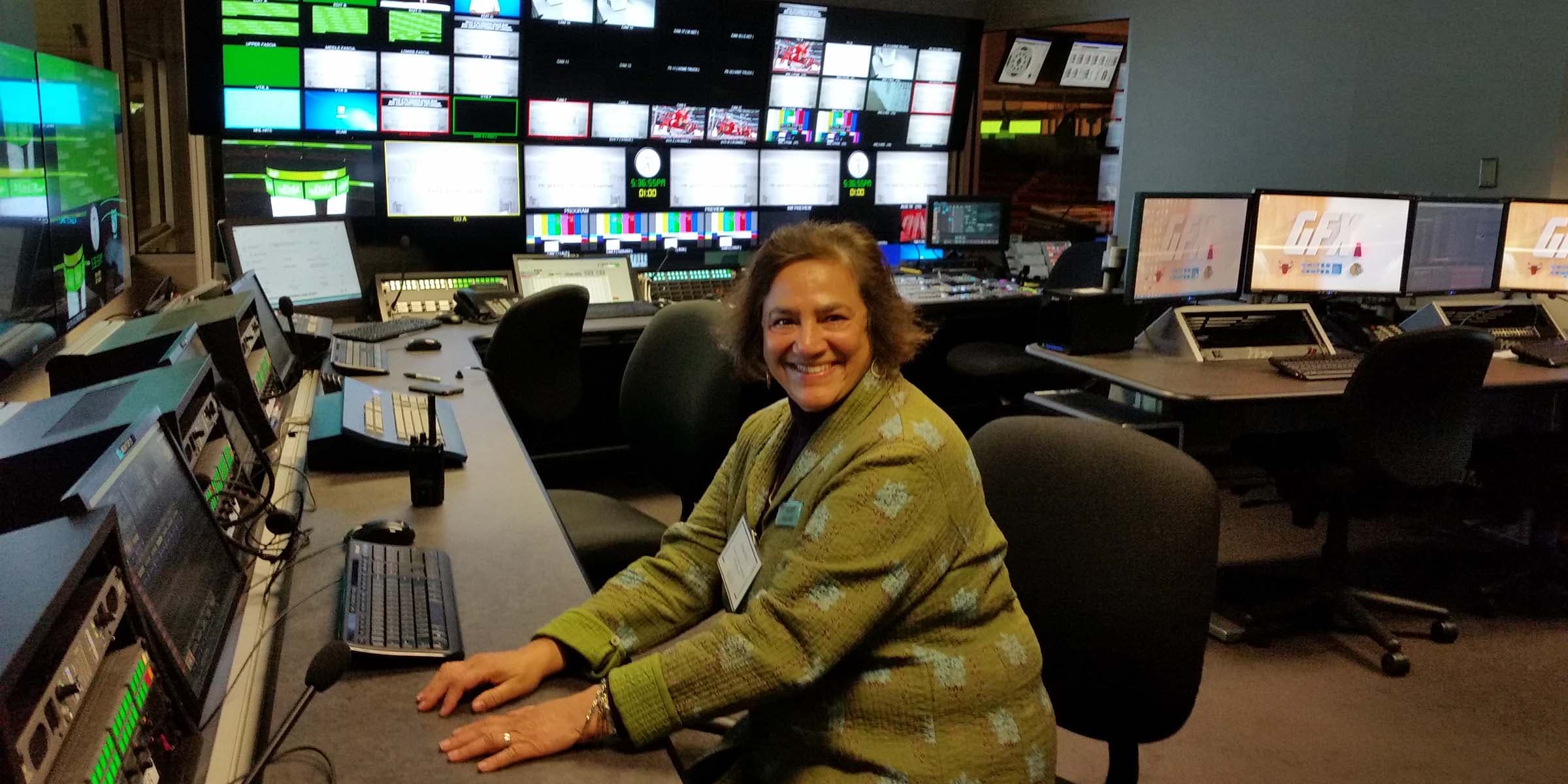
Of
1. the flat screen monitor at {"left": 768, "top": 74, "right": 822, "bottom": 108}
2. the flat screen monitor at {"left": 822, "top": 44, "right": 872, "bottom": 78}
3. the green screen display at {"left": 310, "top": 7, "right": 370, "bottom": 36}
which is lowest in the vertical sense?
the flat screen monitor at {"left": 768, "top": 74, "right": 822, "bottom": 108}

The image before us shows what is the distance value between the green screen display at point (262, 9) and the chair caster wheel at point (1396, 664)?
158 inches

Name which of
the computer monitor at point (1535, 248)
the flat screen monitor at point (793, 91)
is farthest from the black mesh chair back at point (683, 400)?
the computer monitor at point (1535, 248)

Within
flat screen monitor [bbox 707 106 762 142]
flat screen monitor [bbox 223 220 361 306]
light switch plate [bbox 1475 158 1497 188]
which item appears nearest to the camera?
flat screen monitor [bbox 223 220 361 306]

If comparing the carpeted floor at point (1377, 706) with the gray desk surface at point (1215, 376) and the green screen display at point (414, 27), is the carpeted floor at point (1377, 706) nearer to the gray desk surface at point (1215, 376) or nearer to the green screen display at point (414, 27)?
the gray desk surface at point (1215, 376)

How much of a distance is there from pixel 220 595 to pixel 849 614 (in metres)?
0.76

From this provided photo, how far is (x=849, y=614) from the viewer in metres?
1.21

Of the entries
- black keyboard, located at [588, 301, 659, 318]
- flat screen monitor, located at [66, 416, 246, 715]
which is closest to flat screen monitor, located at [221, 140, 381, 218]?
black keyboard, located at [588, 301, 659, 318]

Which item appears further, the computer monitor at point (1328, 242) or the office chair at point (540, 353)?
the computer monitor at point (1328, 242)

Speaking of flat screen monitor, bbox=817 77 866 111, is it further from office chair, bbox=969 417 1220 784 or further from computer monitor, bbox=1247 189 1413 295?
office chair, bbox=969 417 1220 784

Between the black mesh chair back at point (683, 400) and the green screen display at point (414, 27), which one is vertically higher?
the green screen display at point (414, 27)

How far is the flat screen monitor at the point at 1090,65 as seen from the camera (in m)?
6.12

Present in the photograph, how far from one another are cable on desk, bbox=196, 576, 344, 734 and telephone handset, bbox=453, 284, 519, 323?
2446 mm

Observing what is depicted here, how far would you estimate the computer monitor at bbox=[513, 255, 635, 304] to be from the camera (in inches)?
168

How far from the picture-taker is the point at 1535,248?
13.0 feet
